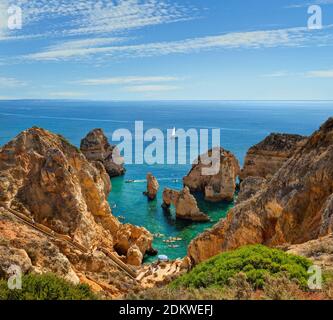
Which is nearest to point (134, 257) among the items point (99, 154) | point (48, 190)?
point (48, 190)

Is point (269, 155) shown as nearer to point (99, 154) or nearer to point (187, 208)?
point (187, 208)

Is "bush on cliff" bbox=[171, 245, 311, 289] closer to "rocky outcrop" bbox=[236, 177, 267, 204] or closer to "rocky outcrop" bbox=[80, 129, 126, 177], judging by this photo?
"rocky outcrop" bbox=[236, 177, 267, 204]

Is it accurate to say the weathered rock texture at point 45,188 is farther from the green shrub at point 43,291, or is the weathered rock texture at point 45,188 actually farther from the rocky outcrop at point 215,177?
the rocky outcrop at point 215,177

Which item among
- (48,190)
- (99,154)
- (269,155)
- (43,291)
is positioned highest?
(99,154)

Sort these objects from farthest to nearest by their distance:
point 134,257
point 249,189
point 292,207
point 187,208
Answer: point 187,208
point 134,257
point 249,189
point 292,207

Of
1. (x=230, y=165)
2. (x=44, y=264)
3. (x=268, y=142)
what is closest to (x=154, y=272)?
(x=44, y=264)
